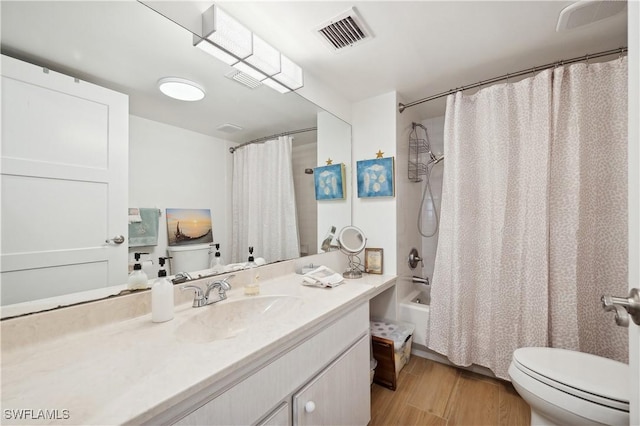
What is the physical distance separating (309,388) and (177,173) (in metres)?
1.04

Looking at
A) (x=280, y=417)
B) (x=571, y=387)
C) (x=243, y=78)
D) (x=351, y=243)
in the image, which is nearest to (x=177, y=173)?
(x=243, y=78)

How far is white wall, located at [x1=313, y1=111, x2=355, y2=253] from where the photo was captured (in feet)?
6.34

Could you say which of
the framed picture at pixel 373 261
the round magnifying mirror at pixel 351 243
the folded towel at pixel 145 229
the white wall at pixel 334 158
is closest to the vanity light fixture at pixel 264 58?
the white wall at pixel 334 158

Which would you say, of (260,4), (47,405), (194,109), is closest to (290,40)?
(260,4)

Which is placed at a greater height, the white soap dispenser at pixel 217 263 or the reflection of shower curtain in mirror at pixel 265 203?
the reflection of shower curtain in mirror at pixel 265 203

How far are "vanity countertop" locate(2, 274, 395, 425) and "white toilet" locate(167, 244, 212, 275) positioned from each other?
0.76ft

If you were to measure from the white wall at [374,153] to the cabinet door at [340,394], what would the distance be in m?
0.89

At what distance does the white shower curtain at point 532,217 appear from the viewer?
1.43m

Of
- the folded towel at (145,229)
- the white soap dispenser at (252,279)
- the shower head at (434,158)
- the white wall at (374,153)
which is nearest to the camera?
the folded towel at (145,229)

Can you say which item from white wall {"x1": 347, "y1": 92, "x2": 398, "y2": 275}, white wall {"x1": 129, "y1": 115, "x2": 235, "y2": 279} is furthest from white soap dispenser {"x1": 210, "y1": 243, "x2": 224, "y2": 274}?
white wall {"x1": 347, "y1": 92, "x2": 398, "y2": 275}

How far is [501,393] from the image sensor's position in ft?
5.35

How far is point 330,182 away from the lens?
201cm

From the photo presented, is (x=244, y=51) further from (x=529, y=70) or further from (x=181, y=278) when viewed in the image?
(x=529, y=70)

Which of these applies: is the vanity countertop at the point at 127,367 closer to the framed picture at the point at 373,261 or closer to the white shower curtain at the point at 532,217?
the framed picture at the point at 373,261
